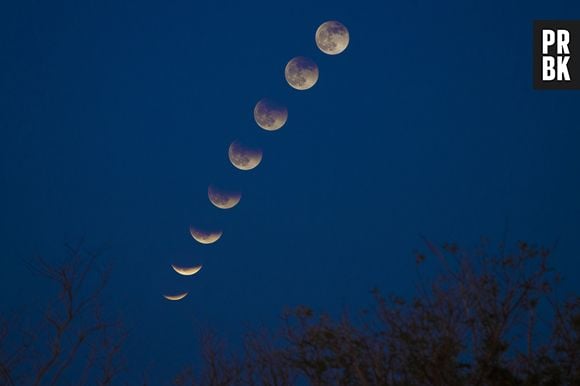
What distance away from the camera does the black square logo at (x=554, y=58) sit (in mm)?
12906

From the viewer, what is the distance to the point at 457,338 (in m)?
9.52

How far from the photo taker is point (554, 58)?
13133 mm

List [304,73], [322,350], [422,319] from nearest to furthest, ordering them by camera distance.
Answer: [422,319] → [322,350] → [304,73]

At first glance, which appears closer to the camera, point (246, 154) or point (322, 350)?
point (322, 350)

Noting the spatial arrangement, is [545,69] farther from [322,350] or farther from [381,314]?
[322,350]

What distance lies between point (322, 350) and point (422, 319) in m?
2.33

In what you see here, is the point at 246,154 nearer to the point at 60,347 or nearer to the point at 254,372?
the point at 254,372

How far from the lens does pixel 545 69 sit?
42.6 ft

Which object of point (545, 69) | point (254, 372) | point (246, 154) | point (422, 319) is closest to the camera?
point (422, 319)

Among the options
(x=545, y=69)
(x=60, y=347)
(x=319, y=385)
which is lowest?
(x=60, y=347)

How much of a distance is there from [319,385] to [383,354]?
7.16 ft

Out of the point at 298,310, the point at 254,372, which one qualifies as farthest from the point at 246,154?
the point at 298,310

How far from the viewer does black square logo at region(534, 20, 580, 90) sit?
12906mm

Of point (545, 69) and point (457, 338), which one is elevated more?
point (545, 69)
